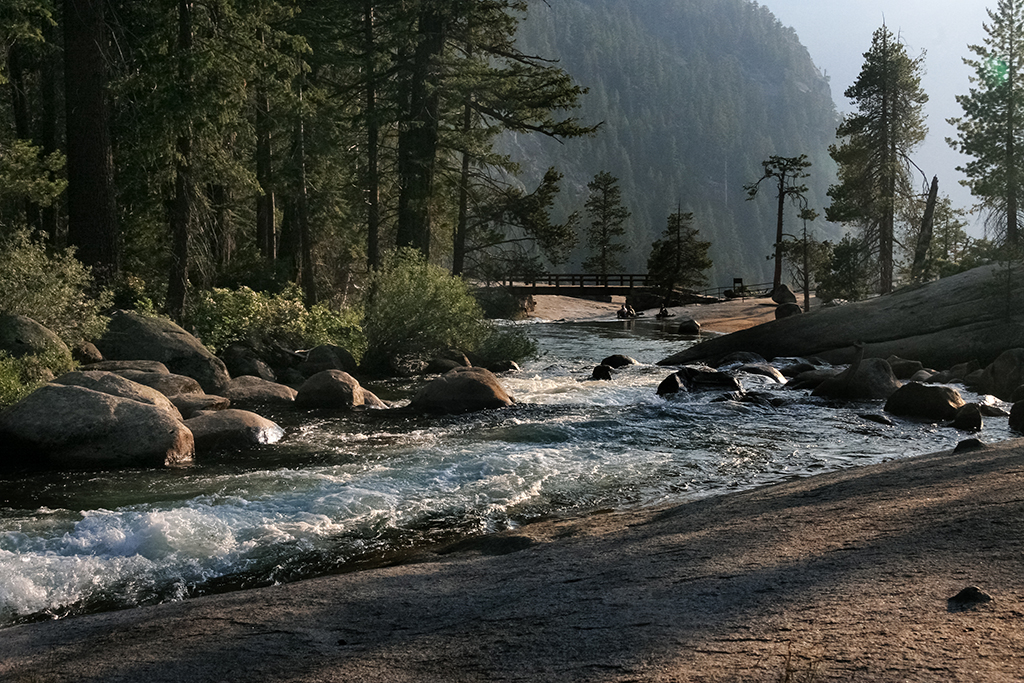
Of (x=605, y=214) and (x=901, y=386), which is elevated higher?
(x=605, y=214)

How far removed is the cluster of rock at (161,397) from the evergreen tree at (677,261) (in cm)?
3934

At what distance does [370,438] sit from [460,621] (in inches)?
275

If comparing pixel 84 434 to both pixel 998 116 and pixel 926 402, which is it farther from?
pixel 998 116

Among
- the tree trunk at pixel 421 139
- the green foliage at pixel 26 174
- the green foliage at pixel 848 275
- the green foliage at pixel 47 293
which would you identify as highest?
the tree trunk at pixel 421 139

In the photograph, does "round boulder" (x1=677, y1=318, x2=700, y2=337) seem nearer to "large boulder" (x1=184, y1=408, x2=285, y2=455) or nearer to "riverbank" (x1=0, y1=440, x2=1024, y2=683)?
"large boulder" (x1=184, y1=408, x2=285, y2=455)

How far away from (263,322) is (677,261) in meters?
41.9

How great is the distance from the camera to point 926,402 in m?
11.8

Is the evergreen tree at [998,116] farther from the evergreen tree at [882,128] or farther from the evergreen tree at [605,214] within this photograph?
the evergreen tree at [605,214]

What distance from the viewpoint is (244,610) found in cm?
396

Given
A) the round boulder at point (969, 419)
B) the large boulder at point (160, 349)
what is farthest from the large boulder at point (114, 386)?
the round boulder at point (969, 419)

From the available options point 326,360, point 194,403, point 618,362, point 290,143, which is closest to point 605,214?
point 290,143

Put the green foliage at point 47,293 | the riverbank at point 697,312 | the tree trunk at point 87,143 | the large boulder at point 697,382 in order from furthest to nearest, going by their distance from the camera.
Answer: the riverbank at point 697,312 < the tree trunk at point 87,143 < the large boulder at point 697,382 < the green foliage at point 47,293

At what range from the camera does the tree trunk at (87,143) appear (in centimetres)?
1589

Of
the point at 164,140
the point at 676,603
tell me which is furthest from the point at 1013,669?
the point at 164,140
